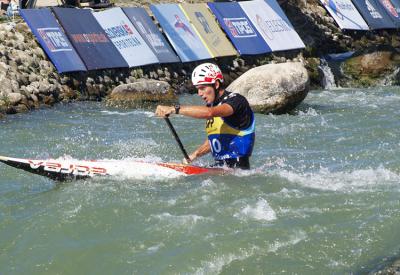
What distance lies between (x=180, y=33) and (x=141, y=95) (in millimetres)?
4435

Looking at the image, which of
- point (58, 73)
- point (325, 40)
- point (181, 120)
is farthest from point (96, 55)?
point (325, 40)

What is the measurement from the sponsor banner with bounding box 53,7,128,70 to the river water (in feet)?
19.6

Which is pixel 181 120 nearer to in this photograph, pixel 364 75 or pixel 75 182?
pixel 75 182

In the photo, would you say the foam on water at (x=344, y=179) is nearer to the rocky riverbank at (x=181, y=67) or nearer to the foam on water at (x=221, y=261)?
the foam on water at (x=221, y=261)

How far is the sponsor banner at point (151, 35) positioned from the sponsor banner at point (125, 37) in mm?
165

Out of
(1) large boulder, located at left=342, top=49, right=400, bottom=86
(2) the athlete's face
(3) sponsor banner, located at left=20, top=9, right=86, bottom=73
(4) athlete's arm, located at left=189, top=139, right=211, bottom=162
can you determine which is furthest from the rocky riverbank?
(2) the athlete's face

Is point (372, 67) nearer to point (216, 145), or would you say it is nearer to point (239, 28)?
point (239, 28)

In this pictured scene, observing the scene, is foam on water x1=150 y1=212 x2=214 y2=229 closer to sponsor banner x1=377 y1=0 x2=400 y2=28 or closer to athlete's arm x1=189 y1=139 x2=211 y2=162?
athlete's arm x1=189 y1=139 x2=211 y2=162

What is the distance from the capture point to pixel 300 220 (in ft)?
27.0

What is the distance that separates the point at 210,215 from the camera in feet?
27.5

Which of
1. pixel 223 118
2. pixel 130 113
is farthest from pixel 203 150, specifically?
pixel 130 113

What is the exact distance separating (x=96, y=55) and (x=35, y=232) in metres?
11.6

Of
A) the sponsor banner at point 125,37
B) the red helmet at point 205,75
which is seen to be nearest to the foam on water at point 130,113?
the sponsor banner at point 125,37

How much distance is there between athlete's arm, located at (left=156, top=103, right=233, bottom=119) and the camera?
8.73m
